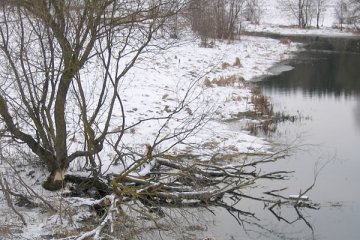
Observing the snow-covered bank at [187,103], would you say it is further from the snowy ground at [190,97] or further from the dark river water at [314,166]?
the dark river water at [314,166]

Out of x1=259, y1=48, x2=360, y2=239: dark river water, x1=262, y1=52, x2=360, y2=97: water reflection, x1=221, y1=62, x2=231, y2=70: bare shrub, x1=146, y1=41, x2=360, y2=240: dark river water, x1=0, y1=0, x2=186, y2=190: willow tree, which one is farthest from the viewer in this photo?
x1=221, y1=62, x2=231, y2=70: bare shrub

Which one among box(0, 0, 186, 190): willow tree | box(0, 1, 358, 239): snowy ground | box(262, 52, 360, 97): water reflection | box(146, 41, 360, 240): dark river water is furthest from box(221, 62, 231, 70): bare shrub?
box(0, 0, 186, 190): willow tree

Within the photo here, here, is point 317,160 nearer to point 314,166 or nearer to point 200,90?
point 314,166

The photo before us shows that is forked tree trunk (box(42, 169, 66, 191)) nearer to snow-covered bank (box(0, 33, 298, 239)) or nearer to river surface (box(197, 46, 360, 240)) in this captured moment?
snow-covered bank (box(0, 33, 298, 239))

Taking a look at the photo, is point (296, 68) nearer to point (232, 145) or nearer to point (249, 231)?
point (232, 145)

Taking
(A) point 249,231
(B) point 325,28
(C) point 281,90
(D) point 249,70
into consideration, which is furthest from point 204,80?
(B) point 325,28

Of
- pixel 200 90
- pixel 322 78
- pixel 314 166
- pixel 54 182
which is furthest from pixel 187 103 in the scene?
pixel 322 78

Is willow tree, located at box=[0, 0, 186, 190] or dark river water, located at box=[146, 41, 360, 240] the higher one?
willow tree, located at box=[0, 0, 186, 190]

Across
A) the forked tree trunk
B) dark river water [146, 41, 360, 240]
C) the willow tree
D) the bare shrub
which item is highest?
the willow tree

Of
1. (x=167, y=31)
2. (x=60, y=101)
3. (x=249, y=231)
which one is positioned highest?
(x=167, y=31)

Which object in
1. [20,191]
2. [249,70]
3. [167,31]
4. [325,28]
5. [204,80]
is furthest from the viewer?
[325,28]

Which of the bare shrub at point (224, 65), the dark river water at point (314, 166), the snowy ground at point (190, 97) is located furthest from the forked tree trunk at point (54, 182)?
the bare shrub at point (224, 65)

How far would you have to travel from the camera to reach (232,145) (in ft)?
37.0

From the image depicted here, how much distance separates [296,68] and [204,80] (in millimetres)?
7317
